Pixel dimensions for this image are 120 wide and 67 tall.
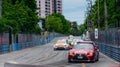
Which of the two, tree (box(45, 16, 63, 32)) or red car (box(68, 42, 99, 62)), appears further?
tree (box(45, 16, 63, 32))

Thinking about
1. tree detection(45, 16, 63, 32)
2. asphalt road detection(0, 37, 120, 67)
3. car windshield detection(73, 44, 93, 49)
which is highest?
tree detection(45, 16, 63, 32)

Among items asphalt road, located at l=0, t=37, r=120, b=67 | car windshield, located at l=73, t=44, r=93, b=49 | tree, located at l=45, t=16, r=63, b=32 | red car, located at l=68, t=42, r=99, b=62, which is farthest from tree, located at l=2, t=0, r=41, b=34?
tree, located at l=45, t=16, r=63, b=32

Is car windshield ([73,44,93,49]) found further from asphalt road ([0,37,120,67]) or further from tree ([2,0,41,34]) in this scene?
tree ([2,0,41,34])

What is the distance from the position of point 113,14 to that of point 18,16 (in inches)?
657

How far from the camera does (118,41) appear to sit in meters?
32.3

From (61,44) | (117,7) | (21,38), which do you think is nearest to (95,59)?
(61,44)

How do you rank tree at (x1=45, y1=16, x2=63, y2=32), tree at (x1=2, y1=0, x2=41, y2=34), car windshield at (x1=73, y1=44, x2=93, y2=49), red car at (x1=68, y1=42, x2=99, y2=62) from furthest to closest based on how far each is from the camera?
tree at (x1=45, y1=16, x2=63, y2=32)
tree at (x1=2, y1=0, x2=41, y2=34)
car windshield at (x1=73, y1=44, x2=93, y2=49)
red car at (x1=68, y1=42, x2=99, y2=62)

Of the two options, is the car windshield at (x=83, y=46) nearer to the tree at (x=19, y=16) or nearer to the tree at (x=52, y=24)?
the tree at (x=19, y=16)

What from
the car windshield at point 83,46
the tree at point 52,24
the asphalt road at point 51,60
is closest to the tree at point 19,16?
the asphalt road at point 51,60

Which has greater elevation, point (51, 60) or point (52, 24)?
point (52, 24)

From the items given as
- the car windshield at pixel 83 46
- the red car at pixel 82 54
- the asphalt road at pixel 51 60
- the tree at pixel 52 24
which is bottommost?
the asphalt road at pixel 51 60

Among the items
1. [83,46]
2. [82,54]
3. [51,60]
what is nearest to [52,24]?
[51,60]

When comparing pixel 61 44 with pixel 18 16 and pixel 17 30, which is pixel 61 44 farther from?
pixel 18 16

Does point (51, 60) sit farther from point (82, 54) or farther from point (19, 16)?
point (19, 16)
